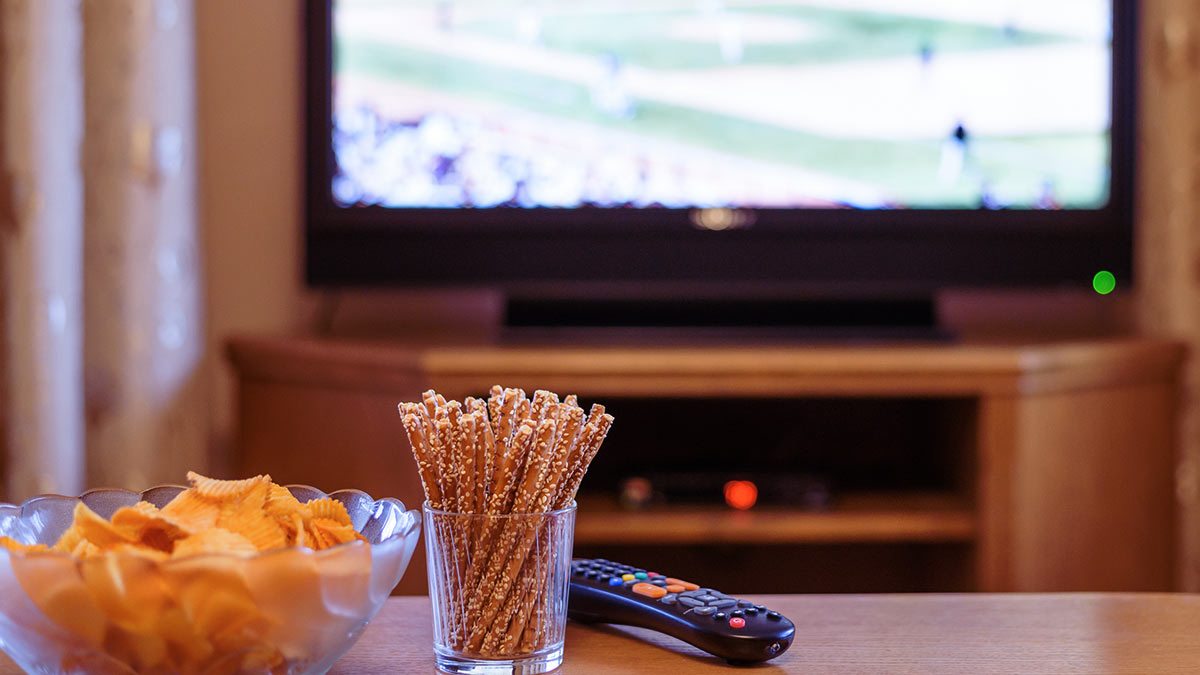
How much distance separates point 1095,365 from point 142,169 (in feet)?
4.57

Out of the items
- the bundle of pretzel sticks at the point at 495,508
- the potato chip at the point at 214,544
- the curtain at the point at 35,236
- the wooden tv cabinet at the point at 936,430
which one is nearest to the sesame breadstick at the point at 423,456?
the bundle of pretzel sticks at the point at 495,508

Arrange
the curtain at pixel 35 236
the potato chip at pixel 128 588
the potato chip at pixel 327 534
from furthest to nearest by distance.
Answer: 1. the curtain at pixel 35 236
2. the potato chip at pixel 327 534
3. the potato chip at pixel 128 588

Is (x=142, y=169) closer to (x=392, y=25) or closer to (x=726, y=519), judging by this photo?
(x=392, y=25)

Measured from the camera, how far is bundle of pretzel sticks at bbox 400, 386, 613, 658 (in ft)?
2.22

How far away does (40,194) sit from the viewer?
1678mm

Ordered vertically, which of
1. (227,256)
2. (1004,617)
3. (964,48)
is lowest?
(1004,617)

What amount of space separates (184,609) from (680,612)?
29 centimetres

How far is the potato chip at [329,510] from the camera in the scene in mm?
688

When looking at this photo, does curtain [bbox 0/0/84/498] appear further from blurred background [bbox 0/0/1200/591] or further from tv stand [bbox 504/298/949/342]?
tv stand [bbox 504/298/949/342]

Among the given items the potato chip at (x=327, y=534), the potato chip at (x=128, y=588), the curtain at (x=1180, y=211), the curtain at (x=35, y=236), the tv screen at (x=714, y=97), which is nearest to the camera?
the potato chip at (x=128, y=588)

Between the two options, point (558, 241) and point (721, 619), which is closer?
point (721, 619)

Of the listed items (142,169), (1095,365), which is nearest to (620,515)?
(1095,365)

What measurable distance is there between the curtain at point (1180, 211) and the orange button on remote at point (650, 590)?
50.1 inches

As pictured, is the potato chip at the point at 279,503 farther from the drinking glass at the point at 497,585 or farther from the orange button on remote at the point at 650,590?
the orange button on remote at the point at 650,590
